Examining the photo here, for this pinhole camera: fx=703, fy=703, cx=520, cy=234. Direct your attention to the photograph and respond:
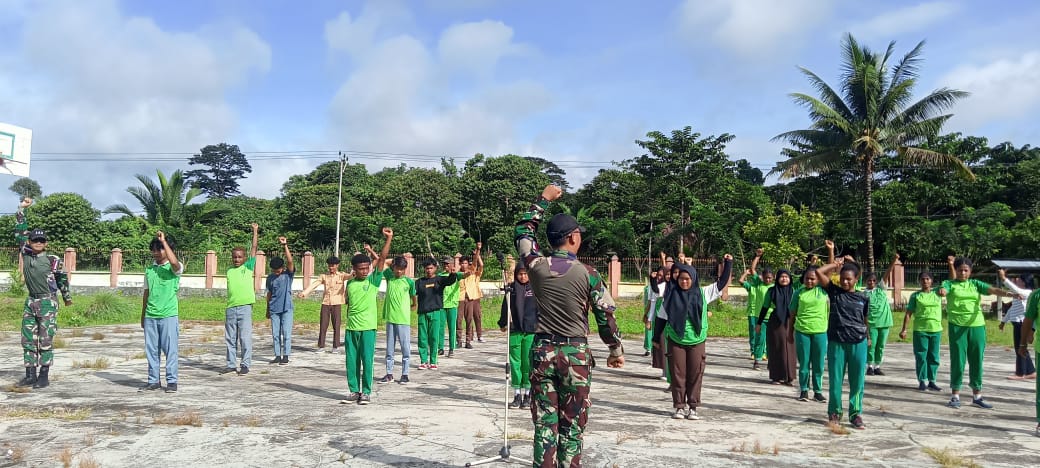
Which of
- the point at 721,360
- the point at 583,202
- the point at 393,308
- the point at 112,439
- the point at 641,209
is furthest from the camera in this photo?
the point at 583,202

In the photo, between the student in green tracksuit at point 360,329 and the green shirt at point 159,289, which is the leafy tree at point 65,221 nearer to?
the green shirt at point 159,289

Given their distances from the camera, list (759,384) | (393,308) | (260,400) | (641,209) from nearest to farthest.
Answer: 1. (260,400)
2. (393,308)
3. (759,384)
4. (641,209)

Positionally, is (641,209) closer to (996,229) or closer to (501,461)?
(996,229)

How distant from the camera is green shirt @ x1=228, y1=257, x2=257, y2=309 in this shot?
10.2m

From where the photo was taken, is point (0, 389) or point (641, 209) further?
point (641, 209)

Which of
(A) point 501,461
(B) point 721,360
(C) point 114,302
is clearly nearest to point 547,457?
(A) point 501,461

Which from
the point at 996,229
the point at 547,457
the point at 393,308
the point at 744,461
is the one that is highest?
the point at 996,229

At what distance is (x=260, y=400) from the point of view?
8.57 metres

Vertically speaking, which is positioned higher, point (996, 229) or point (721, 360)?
point (996, 229)

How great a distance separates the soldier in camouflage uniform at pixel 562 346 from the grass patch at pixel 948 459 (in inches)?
141

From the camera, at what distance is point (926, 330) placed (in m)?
9.88

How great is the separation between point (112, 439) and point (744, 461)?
5.70m

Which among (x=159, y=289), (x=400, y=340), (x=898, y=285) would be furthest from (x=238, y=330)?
(x=898, y=285)

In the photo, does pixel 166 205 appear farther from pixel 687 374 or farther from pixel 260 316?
pixel 687 374
